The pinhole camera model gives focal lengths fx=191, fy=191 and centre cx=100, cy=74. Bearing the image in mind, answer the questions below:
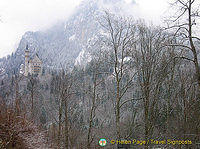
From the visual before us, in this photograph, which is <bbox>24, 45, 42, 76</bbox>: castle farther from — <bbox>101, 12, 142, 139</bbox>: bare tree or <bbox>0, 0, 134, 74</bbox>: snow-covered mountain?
<bbox>101, 12, 142, 139</bbox>: bare tree

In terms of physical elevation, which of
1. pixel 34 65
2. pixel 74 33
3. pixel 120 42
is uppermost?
pixel 74 33

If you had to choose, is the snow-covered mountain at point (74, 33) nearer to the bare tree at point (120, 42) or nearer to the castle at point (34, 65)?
the castle at point (34, 65)

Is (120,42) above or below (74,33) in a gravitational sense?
below

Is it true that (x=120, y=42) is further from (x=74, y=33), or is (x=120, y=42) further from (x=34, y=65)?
(x=74, y=33)

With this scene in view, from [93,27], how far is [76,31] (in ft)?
73.4

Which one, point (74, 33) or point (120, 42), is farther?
point (74, 33)

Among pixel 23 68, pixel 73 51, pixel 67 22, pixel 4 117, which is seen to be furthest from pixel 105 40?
pixel 67 22

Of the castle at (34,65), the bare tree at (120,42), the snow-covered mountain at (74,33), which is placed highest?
the snow-covered mountain at (74,33)

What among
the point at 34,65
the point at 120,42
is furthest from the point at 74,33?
the point at 120,42

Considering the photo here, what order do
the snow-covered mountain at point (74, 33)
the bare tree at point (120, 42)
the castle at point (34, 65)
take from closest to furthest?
the bare tree at point (120, 42) < the castle at point (34, 65) < the snow-covered mountain at point (74, 33)

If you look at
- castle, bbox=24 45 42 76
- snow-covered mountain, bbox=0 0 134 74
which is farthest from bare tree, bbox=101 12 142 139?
snow-covered mountain, bbox=0 0 134 74

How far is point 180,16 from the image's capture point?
4.75 meters

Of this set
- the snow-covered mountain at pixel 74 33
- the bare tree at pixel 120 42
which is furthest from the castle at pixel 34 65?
the bare tree at pixel 120 42

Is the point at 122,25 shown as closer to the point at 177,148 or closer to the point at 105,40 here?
the point at 105,40
